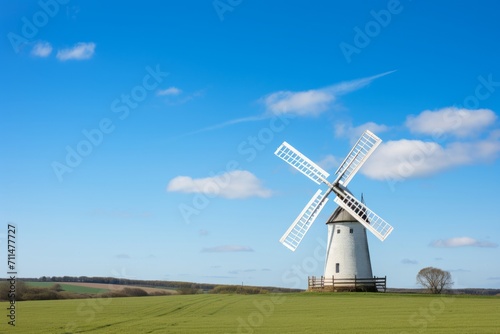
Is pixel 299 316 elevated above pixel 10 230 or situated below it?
below

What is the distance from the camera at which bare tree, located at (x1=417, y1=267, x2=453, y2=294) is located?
66562 millimetres

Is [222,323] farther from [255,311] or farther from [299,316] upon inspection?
[255,311]

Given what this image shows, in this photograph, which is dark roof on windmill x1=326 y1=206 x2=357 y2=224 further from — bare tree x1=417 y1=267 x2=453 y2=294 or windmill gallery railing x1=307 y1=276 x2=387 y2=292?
bare tree x1=417 y1=267 x2=453 y2=294

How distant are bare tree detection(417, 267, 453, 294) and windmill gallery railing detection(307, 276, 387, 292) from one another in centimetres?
2093

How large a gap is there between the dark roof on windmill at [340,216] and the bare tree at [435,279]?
25084 millimetres

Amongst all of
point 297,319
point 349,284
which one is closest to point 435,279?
point 349,284

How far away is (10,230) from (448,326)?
20048 millimetres

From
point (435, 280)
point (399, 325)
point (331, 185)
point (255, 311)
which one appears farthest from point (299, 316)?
point (435, 280)

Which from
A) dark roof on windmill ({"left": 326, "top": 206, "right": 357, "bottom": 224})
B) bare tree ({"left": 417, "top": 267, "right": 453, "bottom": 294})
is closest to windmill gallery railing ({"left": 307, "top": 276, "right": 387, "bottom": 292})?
dark roof on windmill ({"left": 326, "top": 206, "right": 357, "bottom": 224})

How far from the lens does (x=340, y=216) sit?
47500 mm

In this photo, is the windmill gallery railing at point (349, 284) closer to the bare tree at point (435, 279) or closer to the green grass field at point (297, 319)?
the green grass field at point (297, 319)

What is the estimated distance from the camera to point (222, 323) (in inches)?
1073

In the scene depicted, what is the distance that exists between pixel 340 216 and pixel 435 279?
26.0 meters

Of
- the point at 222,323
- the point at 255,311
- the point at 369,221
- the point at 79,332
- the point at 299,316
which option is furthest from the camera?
the point at 369,221
